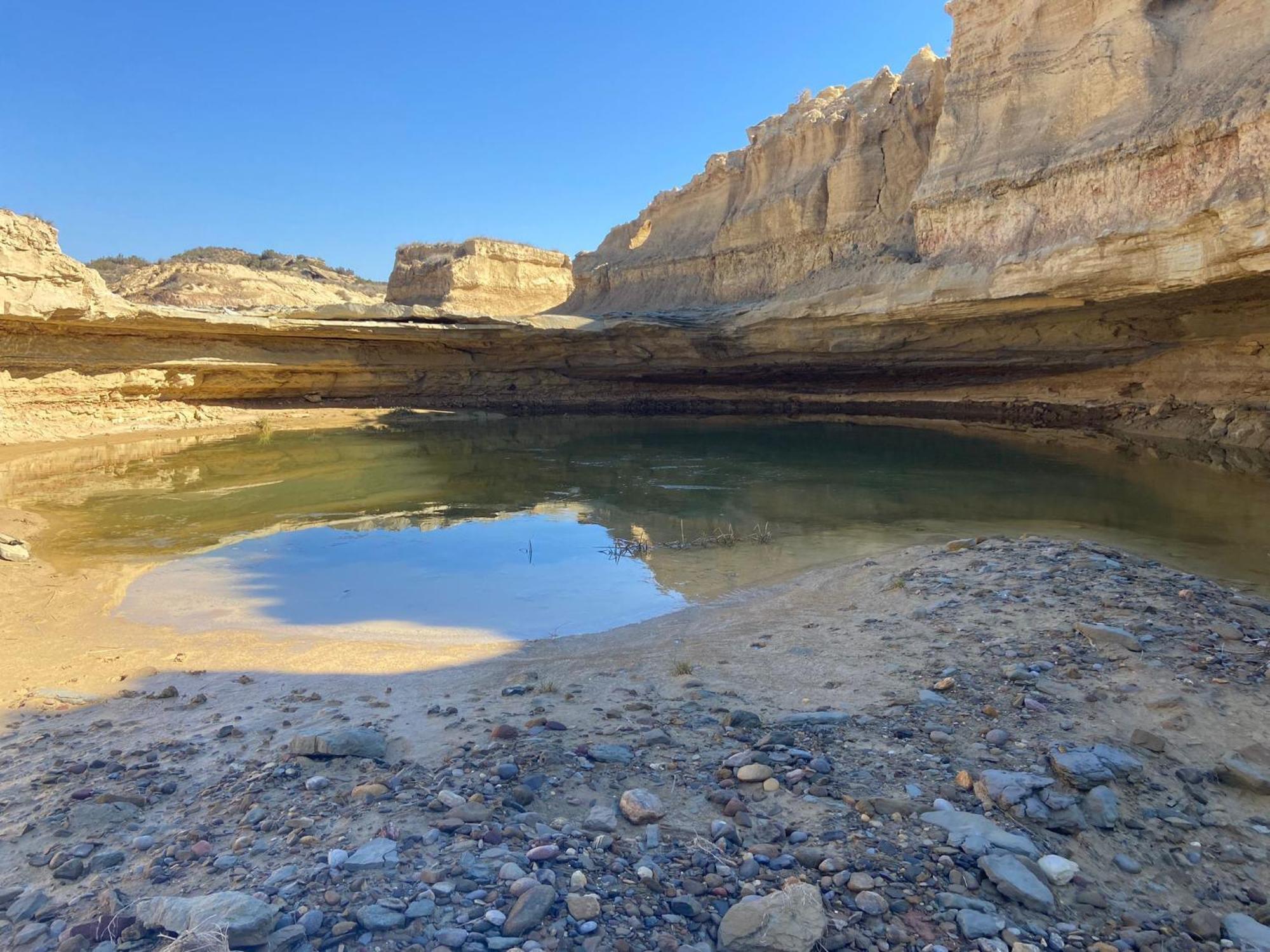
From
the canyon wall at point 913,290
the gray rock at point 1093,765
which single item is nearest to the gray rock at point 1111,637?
the gray rock at point 1093,765

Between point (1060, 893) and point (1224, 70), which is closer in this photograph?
point (1060, 893)

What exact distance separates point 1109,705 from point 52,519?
1153 centimetres

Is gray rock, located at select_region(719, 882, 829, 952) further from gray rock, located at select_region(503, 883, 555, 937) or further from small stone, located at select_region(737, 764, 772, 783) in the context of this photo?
small stone, located at select_region(737, 764, 772, 783)

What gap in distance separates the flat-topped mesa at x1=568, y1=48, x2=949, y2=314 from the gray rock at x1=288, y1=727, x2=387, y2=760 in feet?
55.2

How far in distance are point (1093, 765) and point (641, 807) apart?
183 cm

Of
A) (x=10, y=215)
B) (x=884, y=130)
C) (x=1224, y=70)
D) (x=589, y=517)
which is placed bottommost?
(x=589, y=517)

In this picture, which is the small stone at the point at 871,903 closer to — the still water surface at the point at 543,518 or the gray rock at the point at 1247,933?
the gray rock at the point at 1247,933

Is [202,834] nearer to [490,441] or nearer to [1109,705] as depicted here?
[1109,705]

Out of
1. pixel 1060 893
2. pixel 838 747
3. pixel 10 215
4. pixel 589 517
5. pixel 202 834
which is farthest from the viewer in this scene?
pixel 10 215

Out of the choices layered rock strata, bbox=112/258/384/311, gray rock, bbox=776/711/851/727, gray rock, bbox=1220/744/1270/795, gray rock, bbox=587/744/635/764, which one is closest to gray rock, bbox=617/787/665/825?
gray rock, bbox=587/744/635/764

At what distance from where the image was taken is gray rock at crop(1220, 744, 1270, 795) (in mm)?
2670

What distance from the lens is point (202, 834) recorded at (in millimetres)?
2490

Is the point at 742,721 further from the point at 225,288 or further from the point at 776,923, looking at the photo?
the point at 225,288

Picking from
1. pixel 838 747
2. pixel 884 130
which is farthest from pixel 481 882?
pixel 884 130
